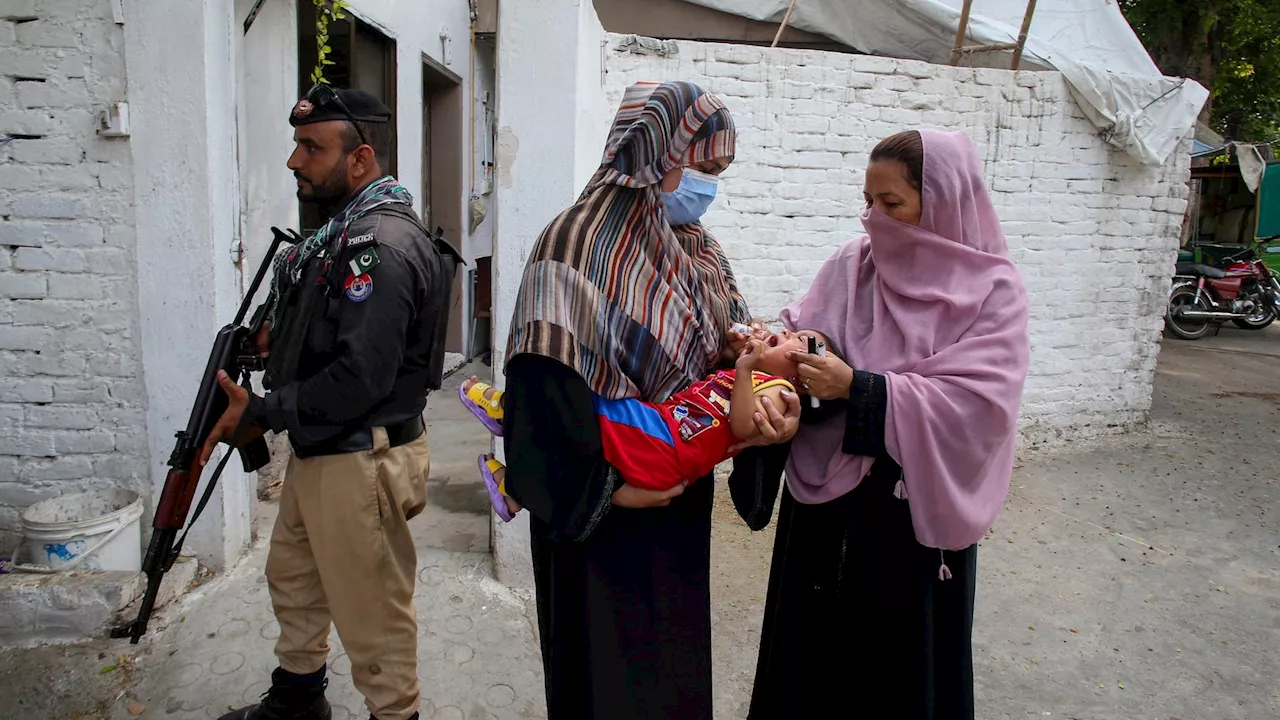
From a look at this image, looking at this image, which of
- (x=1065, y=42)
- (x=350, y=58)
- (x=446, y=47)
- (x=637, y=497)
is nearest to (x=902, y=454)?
(x=637, y=497)

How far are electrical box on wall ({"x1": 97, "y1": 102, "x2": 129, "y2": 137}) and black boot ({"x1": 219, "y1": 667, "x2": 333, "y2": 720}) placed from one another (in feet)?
6.29

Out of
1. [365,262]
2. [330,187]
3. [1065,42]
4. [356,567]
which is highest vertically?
[1065,42]

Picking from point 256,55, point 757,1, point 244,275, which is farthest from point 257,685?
point 757,1

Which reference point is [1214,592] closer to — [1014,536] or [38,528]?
[1014,536]

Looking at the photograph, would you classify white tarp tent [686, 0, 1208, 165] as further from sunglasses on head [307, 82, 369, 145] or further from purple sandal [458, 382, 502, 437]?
purple sandal [458, 382, 502, 437]

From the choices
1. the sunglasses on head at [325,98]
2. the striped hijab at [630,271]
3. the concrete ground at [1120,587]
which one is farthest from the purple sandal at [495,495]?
the concrete ground at [1120,587]

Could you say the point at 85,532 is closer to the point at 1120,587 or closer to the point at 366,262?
the point at 366,262

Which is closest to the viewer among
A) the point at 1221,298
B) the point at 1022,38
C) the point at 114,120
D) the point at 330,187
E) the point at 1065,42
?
the point at 330,187

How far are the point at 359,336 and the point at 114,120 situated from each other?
1.60m

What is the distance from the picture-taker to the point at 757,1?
22.0 feet

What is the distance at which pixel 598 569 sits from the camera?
1.72 m

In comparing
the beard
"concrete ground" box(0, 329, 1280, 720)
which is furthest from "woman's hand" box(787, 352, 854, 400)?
the beard

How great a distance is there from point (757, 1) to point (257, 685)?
6048 millimetres

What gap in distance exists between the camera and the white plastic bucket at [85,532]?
9.48 feet
